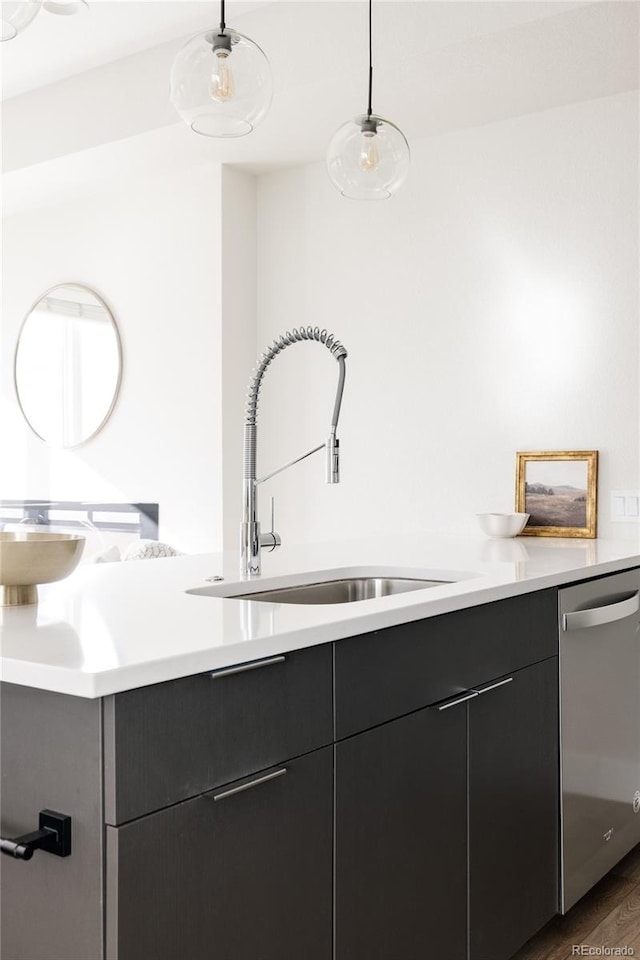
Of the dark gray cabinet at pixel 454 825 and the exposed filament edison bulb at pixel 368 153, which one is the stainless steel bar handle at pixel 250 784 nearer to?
the dark gray cabinet at pixel 454 825

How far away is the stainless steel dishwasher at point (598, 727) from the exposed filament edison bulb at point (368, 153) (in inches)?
42.4

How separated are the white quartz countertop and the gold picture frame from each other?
58 cm

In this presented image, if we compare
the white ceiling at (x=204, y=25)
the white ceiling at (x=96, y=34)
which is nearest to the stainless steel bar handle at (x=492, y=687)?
the white ceiling at (x=204, y=25)

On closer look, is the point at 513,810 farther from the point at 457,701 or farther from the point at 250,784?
the point at 250,784

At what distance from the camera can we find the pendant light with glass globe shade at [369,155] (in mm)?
2082

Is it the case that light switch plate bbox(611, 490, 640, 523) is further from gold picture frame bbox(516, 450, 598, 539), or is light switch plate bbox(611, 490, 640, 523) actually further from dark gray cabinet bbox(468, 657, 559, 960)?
dark gray cabinet bbox(468, 657, 559, 960)

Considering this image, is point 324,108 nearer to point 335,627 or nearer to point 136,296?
point 136,296

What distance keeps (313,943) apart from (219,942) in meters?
0.22

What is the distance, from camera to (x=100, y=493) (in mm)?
4336

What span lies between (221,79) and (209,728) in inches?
45.0

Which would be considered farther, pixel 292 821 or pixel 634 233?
pixel 634 233

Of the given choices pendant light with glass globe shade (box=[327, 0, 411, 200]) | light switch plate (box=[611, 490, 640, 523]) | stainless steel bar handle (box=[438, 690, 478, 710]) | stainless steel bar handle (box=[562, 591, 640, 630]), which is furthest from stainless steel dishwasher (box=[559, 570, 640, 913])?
pendant light with glass globe shade (box=[327, 0, 411, 200])

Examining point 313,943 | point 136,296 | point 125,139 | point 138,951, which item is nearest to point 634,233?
point 125,139

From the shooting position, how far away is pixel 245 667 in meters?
1.20
